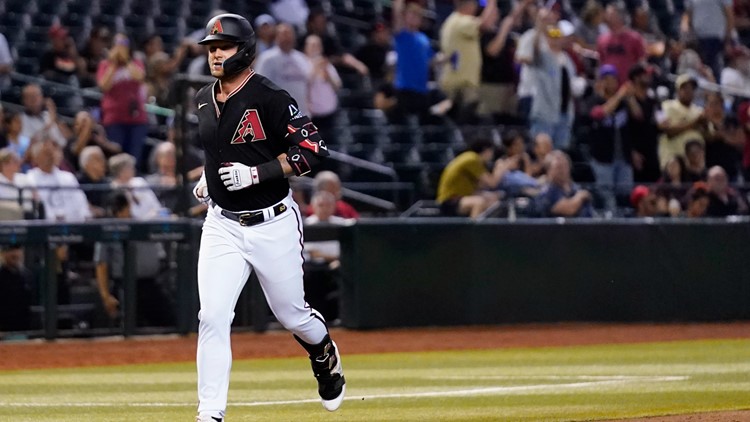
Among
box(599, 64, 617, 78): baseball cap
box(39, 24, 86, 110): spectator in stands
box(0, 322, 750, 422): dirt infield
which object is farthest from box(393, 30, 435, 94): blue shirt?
box(0, 322, 750, 422): dirt infield

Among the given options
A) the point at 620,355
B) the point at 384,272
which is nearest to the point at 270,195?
the point at 620,355

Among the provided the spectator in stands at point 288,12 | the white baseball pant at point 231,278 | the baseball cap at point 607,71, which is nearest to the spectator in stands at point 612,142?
the baseball cap at point 607,71

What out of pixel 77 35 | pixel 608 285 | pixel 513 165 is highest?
pixel 77 35

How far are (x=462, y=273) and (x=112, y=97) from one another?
14.4 ft

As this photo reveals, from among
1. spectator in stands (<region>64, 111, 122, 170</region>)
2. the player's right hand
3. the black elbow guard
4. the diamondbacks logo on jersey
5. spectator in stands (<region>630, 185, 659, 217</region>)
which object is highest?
the diamondbacks logo on jersey

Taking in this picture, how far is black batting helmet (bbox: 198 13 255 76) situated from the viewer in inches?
272

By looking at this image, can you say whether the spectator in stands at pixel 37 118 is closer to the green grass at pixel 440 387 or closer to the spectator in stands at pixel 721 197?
the green grass at pixel 440 387

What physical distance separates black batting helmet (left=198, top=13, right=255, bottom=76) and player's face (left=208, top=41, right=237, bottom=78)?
0.02 m

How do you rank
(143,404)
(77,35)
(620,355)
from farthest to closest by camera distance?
(77,35)
(620,355)
(143,404)

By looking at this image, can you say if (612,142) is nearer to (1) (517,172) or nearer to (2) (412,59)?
(1) (517,172)

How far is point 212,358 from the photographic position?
674 centimetres

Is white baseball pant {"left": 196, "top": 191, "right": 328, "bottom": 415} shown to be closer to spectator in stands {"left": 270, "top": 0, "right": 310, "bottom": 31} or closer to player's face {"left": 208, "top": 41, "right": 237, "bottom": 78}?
player's face {"left": 208, "top": 41, "right": 237, "bottom": 78}

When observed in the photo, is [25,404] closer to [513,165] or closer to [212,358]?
[212,358]

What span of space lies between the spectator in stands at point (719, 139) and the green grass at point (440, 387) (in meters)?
4.90
